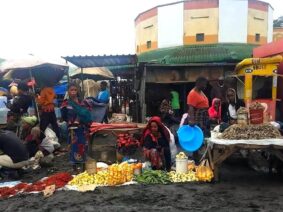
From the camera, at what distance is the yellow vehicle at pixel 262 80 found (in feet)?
35.5

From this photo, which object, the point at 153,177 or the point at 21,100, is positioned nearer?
the point at 153,177

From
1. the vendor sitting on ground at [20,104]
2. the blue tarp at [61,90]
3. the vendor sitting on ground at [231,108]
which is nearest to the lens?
the vendor sitting on ground at [231,108]

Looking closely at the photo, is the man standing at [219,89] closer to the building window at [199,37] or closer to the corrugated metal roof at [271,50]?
the corrugated metal roof at [271,50]

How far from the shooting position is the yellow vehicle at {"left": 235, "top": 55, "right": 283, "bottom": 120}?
10812mm

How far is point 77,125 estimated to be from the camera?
841cm

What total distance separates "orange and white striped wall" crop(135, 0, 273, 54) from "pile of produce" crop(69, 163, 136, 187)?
15.9m

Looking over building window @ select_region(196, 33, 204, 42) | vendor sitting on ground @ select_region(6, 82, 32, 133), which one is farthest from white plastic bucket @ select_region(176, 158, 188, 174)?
building window @ select_region(196, 33, 204, 42)

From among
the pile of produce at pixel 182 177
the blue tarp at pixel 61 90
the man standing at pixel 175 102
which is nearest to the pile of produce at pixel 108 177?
the pile of produce at pixel 182 177

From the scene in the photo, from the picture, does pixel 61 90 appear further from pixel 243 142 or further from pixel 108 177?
pixel 243 142

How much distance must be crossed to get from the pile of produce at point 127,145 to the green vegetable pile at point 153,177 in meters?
1.24

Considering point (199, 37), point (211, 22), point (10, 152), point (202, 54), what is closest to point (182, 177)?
point (10, 152)

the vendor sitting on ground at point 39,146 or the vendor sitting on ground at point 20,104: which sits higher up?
the vendor sitting on ground at point 20,104

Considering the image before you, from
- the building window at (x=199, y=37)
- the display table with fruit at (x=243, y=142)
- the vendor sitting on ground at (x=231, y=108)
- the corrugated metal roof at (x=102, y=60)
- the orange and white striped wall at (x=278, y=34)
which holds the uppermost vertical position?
the orange and white striped wall at (x=278, y=34)

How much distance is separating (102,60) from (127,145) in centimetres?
420
